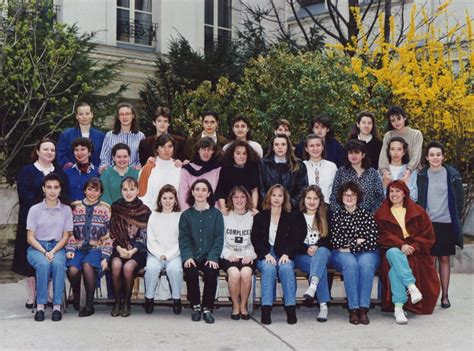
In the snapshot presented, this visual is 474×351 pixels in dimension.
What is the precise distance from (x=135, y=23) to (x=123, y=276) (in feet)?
43.0

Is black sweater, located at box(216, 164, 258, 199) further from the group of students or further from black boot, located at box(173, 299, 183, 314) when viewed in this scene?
black boot, located at box(173, 299, 183, 314)

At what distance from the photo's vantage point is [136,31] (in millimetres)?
19656

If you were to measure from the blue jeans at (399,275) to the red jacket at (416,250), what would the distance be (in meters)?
0.10

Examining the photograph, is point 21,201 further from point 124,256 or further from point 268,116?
A: point 268,116

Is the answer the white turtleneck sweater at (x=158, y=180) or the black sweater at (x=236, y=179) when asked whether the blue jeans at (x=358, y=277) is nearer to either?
the black sweater at (x=236, y=179)

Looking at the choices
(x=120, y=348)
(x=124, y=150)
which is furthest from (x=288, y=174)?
(x=120, y=348)

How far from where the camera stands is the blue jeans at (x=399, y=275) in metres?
7.65

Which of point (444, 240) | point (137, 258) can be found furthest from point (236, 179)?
point (444, 240)

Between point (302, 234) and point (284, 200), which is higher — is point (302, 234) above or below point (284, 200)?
below

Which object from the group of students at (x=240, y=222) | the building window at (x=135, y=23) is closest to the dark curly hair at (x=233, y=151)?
the group of students at (x=240, y=222)

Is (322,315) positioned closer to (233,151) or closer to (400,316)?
(400,316)

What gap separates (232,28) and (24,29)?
39.8ft

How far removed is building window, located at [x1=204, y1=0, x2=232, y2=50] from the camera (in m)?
21.2

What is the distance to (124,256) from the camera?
25.6 ft
